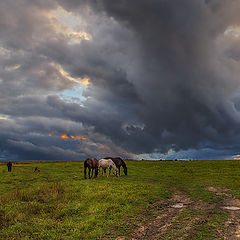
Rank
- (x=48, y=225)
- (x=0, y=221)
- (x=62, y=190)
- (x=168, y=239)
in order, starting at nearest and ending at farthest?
(x=168, y=239) < (x=48, y=225) < (x=0, y=221) < (x=62, y=190)

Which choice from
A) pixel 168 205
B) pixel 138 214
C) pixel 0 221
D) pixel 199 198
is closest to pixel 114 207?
pixel 138 214

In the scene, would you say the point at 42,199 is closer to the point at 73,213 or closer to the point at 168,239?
the point at 73,213

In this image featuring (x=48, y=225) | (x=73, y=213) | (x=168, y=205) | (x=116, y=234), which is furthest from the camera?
(x=168, y=205)

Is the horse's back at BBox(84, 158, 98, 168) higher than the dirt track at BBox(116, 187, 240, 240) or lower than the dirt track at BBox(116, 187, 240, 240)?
higher

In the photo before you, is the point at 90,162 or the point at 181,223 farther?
the point at 90,162

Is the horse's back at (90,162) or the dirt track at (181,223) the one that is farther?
the horse's back at (90,162)

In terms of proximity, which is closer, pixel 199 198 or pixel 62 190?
pixel 199 198

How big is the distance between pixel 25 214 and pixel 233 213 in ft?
43.2

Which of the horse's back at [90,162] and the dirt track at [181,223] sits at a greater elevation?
the horse's back at [90,162]

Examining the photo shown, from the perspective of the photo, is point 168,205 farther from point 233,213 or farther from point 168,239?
point 168,239

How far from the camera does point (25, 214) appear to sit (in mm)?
13797

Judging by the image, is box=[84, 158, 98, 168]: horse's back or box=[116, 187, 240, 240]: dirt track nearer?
box=[116, 187, 240, 240]: dirt track

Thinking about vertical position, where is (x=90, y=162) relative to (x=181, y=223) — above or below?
above

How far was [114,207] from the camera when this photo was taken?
14391 mm
